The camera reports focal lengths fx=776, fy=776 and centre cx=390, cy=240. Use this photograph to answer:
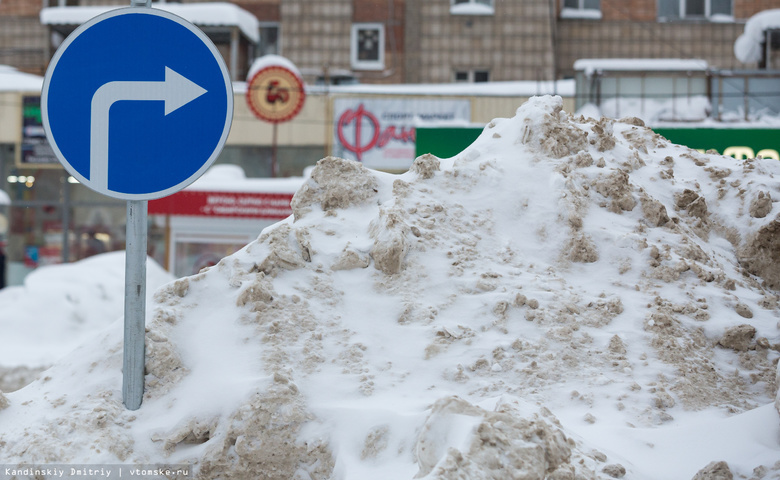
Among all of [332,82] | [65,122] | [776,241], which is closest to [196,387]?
[65,122]

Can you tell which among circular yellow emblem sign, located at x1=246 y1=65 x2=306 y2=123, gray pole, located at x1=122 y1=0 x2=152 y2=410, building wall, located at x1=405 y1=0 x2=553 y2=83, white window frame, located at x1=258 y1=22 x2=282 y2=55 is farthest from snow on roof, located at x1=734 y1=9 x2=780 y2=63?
gray pole, located at x1=122 y1=0 x2=152 y2=410

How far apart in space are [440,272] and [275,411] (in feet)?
3.16

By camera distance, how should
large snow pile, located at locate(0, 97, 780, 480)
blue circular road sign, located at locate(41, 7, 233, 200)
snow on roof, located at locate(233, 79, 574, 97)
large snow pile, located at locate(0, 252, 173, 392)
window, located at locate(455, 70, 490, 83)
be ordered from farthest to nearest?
1. window, located at locate(455, 70, 490, 83)
2. snow on roof, located at locate(233, 79, 574, 97)
3. large snow pile, located at locate(0, 252, 173, 392)
4. blue circular road sign, located at locate(41, 7, 233, 200)
5. large snow pile, located at locate(0, 97, 780, 480)

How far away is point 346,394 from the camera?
2.72 metres

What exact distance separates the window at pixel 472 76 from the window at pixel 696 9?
5.25 m

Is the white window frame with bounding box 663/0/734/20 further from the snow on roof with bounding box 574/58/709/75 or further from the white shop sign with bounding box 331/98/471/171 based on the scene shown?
the white shop sign with bounding box 331/98/471/171

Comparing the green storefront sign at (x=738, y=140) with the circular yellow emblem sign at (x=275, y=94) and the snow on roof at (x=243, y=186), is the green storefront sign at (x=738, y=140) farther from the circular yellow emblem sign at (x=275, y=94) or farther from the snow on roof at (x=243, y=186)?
the circular yellow emblem sign at (x=275, y=94)

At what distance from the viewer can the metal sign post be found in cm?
271

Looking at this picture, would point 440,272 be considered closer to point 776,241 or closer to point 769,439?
point 769,439

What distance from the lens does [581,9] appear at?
22453 millimetres

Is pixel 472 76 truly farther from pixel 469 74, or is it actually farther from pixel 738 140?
pixel 738 140

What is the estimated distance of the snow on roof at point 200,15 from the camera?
20.5m

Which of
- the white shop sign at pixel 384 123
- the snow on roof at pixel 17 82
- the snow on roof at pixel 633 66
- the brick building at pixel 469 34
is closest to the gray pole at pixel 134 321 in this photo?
the snow on roof at pixel 633 66

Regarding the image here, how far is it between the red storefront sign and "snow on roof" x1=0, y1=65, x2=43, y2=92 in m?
7.62
